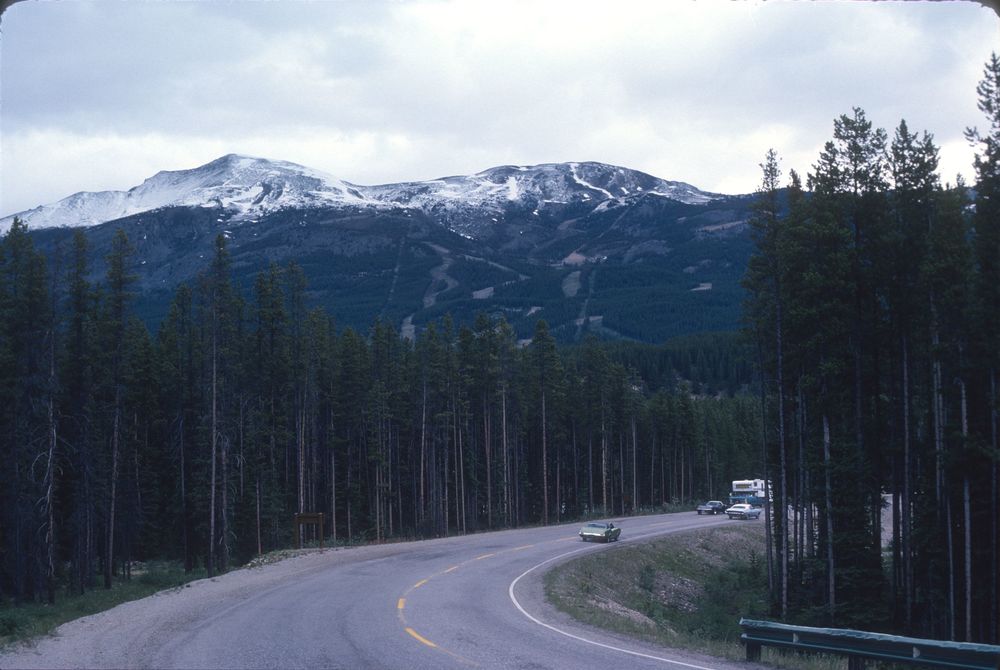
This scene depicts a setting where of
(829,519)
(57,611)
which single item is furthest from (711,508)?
(57,611)

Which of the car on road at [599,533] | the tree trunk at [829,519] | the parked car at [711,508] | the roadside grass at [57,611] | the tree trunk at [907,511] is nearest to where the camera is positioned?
the roadside grass at [57,611]

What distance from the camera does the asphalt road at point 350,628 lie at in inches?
559

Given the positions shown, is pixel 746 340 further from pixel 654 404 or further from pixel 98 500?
pixel 654 404

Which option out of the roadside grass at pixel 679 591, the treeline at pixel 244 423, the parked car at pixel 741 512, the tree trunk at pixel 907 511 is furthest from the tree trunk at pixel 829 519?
the parked car at pixel 741 512

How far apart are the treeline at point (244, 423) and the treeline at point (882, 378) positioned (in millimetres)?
25548

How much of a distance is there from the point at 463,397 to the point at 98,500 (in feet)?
115

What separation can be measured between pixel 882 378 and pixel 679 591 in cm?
1458

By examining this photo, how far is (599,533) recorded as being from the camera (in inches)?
1822

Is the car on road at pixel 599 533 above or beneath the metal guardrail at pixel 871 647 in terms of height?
beneath

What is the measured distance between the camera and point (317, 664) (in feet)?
44.7

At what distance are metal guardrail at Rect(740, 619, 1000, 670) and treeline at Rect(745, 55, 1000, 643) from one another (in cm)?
1344

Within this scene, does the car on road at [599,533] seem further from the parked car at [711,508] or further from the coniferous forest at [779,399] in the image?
the parked car at [711,508]

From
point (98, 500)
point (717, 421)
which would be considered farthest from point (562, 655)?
point (717, 421)

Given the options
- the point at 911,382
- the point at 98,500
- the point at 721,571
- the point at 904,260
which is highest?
the point at 904,260
